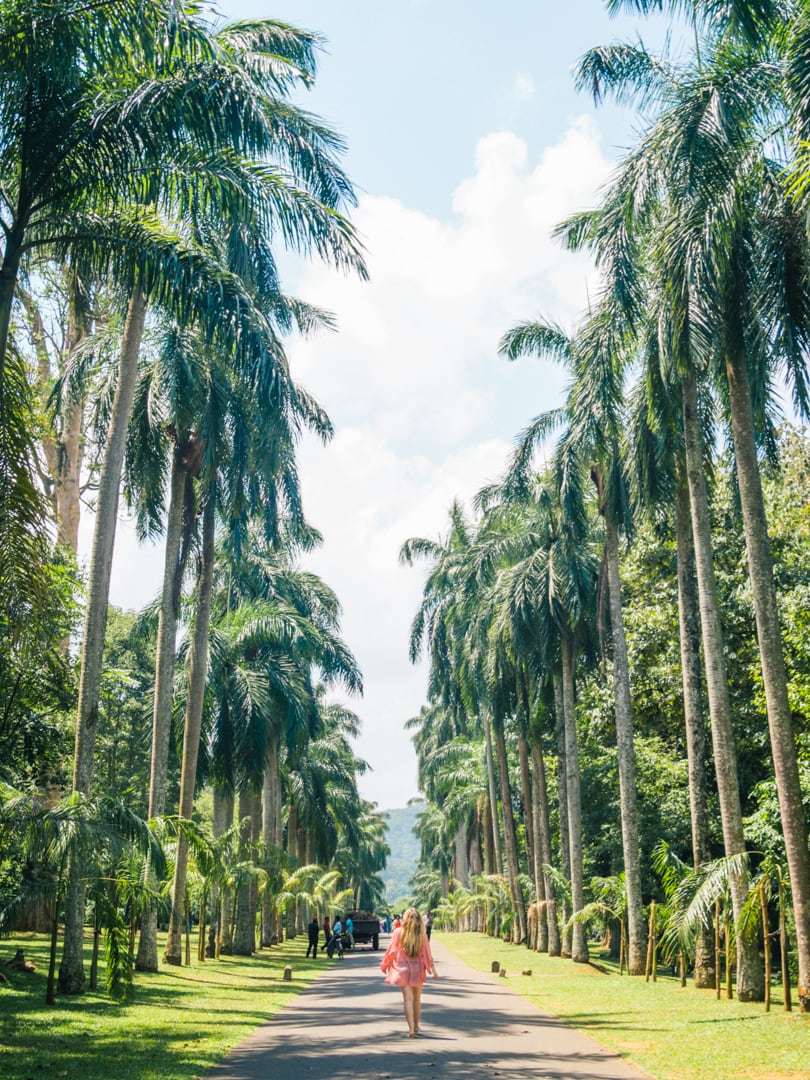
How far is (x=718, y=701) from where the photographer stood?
17.5 metres

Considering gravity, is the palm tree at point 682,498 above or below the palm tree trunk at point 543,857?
above

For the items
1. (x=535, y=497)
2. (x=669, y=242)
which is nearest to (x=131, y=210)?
(x=669, y=242)

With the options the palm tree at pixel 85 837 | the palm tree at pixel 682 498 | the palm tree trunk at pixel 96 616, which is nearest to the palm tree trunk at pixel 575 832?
the palm tree at pixel 682 498

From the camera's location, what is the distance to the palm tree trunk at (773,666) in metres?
14.1

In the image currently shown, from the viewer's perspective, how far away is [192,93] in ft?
38.9

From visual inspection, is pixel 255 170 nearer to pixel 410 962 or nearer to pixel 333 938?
pixel 410 962

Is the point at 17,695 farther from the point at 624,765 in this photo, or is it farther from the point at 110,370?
the point at 624,765

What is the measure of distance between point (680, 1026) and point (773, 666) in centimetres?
503

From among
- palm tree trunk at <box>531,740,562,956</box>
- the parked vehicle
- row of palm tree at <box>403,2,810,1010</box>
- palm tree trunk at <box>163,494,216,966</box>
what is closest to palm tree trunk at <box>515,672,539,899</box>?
palm tree trunk at <box>531,740,562,956</box>

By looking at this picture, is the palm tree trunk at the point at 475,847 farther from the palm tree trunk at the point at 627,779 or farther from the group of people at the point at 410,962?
the group of people at the point at 410,962

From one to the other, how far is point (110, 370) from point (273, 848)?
16.1 meters

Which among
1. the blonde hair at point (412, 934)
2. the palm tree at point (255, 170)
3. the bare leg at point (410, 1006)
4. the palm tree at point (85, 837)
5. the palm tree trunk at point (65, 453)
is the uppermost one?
the palm tree trunk at point (65, 453)

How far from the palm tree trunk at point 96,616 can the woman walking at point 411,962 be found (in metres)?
4.95

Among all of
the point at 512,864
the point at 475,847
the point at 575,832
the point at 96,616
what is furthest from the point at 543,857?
the point at 475,847
